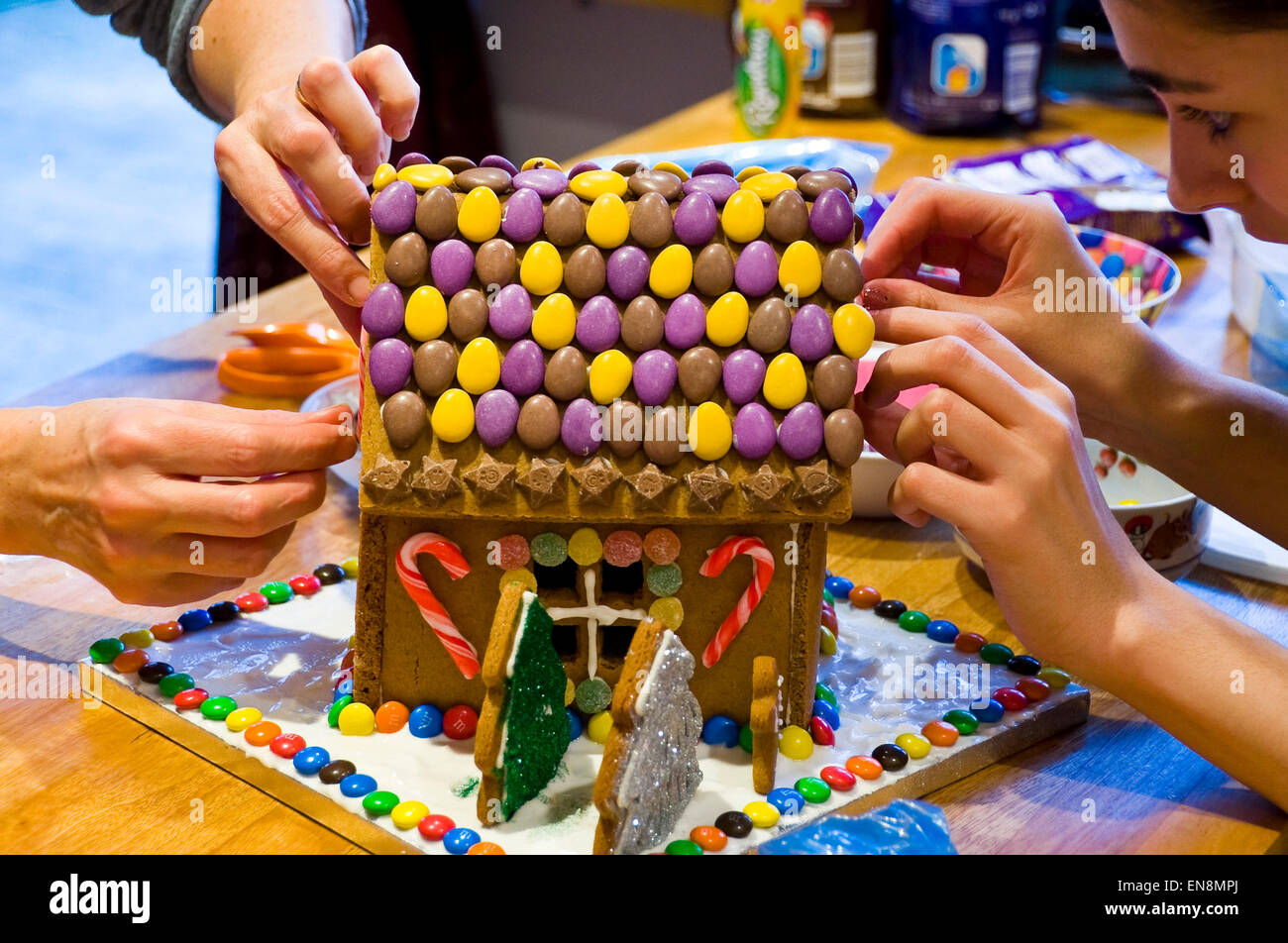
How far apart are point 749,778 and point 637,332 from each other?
14.4 inches

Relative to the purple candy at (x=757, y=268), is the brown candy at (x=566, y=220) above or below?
above

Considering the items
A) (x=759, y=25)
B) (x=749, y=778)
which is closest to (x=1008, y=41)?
(x=759, y=25)

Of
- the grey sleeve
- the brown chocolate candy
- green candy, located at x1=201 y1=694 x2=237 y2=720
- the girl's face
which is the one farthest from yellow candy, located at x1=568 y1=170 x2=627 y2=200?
the grey sleeve

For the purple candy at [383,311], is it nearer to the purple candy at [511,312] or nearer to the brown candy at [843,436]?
the purple candy at [511,312]

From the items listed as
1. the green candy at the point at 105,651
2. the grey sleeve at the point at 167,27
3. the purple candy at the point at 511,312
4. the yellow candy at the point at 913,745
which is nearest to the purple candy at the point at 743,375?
the purple candy at the point at 511,312

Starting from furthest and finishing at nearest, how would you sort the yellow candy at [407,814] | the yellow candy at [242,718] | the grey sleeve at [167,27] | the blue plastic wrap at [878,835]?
the grey sleeve at [167,27]
the yellow candy at [242,718]
the yellow candy at [407,814]
the blue plastic wrap at [878,835]

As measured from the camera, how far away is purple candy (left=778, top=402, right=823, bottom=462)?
95 cm

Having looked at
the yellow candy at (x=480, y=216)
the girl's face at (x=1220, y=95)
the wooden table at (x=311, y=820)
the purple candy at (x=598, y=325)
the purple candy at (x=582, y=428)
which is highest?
the girl's face at (x=1220, y=95)

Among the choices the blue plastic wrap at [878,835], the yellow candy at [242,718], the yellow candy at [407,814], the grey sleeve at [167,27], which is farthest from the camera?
the grey sleeve at [167,27]

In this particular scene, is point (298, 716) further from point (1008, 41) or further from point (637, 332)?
point (1008, 41)

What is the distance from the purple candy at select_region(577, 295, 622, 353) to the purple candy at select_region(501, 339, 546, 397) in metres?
0.04

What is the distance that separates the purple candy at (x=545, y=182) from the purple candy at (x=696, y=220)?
98 mm

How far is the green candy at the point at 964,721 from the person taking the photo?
1.04 metres

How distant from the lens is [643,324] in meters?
0.96
